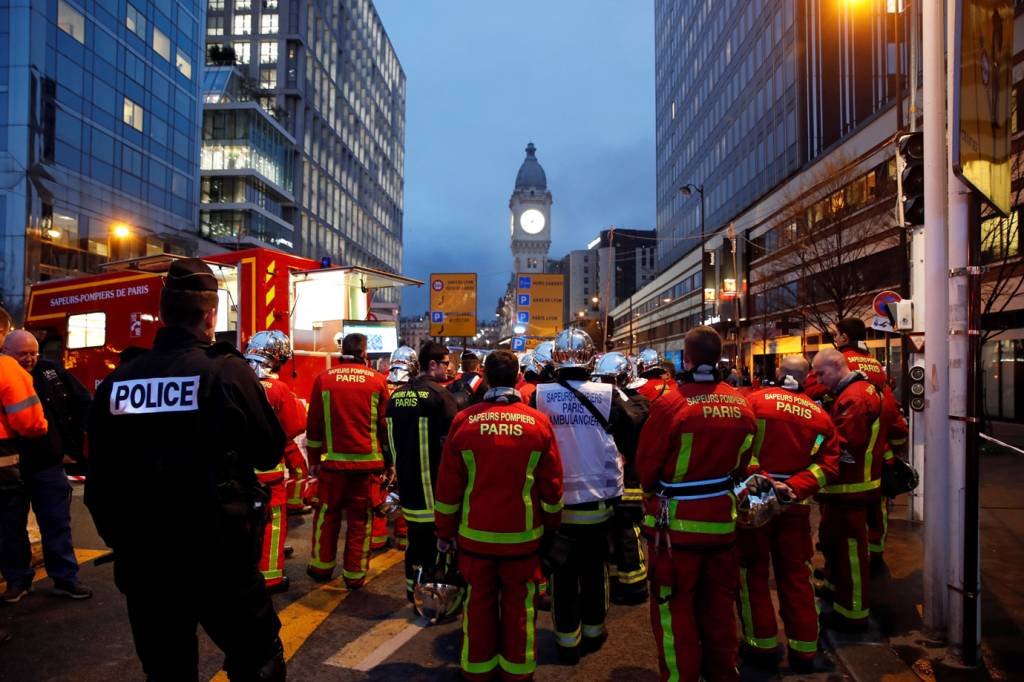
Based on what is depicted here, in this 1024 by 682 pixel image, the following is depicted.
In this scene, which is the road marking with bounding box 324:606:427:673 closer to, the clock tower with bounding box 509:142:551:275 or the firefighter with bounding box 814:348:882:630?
the firefighter with bounding box 814:348:882:630

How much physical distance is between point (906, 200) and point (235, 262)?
25.9 ft

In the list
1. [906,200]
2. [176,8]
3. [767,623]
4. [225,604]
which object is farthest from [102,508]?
[176,8]

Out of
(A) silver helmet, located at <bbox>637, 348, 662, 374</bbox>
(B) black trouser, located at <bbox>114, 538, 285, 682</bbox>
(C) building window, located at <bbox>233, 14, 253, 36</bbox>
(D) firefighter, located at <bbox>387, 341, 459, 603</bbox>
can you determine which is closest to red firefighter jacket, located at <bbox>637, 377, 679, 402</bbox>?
(A) silver helmet, located at <bbox>637, 348, 662, 374</bbox>

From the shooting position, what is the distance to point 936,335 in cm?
460

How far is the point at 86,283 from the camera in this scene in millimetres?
11086

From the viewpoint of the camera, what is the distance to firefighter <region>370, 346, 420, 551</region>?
640 cm

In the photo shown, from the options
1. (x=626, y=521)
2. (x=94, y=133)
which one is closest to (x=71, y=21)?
(x=94, y=133)

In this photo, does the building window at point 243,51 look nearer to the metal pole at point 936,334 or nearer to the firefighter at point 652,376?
the firefighter at point 652,376

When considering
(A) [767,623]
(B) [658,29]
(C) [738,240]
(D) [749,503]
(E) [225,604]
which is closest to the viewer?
(E) [225,604]

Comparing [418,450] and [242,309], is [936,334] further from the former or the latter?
[242,309]

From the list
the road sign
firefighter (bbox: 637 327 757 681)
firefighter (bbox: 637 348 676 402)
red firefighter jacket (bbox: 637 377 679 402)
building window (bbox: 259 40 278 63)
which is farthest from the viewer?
building window (bbox: 259 40 278 63)

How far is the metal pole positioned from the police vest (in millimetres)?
2108

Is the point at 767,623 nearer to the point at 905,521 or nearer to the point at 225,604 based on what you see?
the point at 225,604

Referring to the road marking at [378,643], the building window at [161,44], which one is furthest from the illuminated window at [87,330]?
the building window at [161,44]
